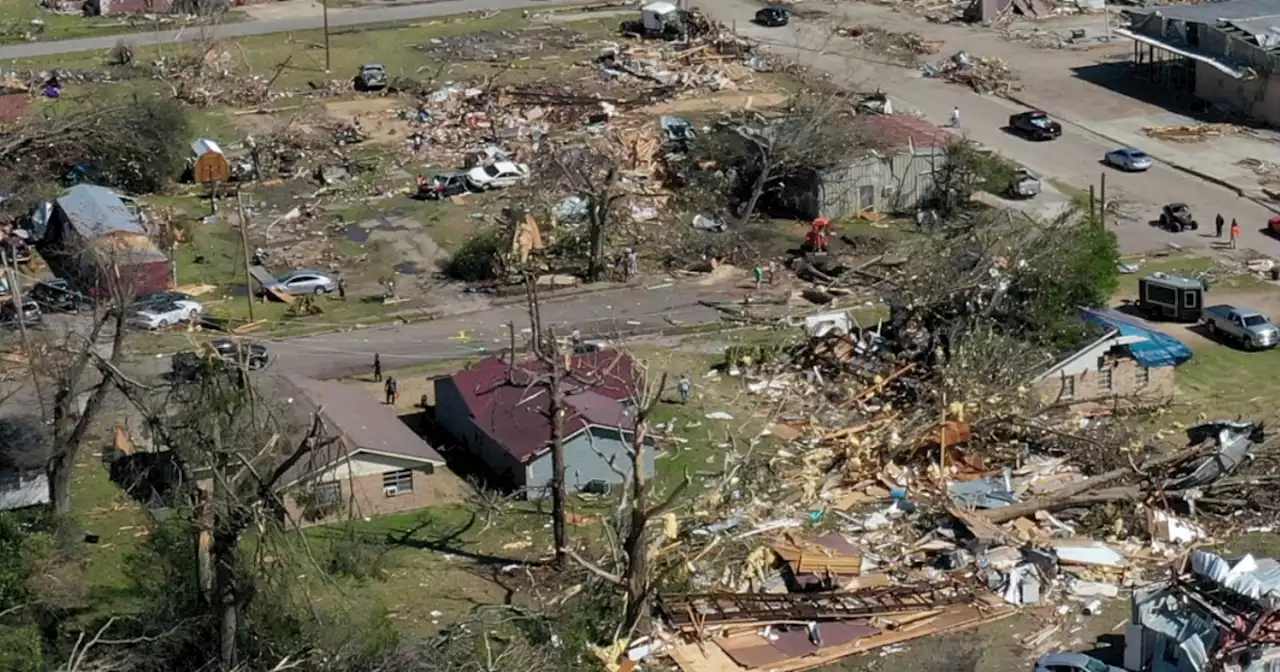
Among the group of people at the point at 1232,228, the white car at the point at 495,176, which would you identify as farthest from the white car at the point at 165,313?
the group of people at the point at 1232,228

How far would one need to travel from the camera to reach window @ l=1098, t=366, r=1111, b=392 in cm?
3622

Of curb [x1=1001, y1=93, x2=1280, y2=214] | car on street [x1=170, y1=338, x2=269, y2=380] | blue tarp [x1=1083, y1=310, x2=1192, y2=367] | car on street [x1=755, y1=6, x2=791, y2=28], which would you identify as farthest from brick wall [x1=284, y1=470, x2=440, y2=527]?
car on street [x1=755, y1=6, x2=791, y2=28]

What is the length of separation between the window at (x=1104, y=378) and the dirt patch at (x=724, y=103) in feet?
74.3

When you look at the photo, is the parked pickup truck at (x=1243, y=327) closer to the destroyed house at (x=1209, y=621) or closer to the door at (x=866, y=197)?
the door at (x=866, y=197)

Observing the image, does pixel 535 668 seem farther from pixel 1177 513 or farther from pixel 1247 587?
pixel 1177 513

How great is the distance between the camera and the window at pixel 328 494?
31969mm

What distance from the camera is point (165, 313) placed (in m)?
41.2

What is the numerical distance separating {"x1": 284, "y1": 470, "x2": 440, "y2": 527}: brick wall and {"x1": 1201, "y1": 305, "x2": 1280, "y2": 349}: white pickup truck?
17295 mm

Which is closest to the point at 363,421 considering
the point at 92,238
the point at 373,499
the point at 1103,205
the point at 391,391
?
the point at 373,499

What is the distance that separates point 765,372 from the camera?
38156 millimetres

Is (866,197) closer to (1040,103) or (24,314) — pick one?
(1040,103)

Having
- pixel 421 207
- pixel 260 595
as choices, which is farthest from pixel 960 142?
pixel 260 595

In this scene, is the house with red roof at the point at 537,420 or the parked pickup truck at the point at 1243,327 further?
the parked pickup truck at the point at 1243,327

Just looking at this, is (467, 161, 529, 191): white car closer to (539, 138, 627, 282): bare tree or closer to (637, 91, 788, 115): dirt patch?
(539, 138, 627, 282): bare tree
